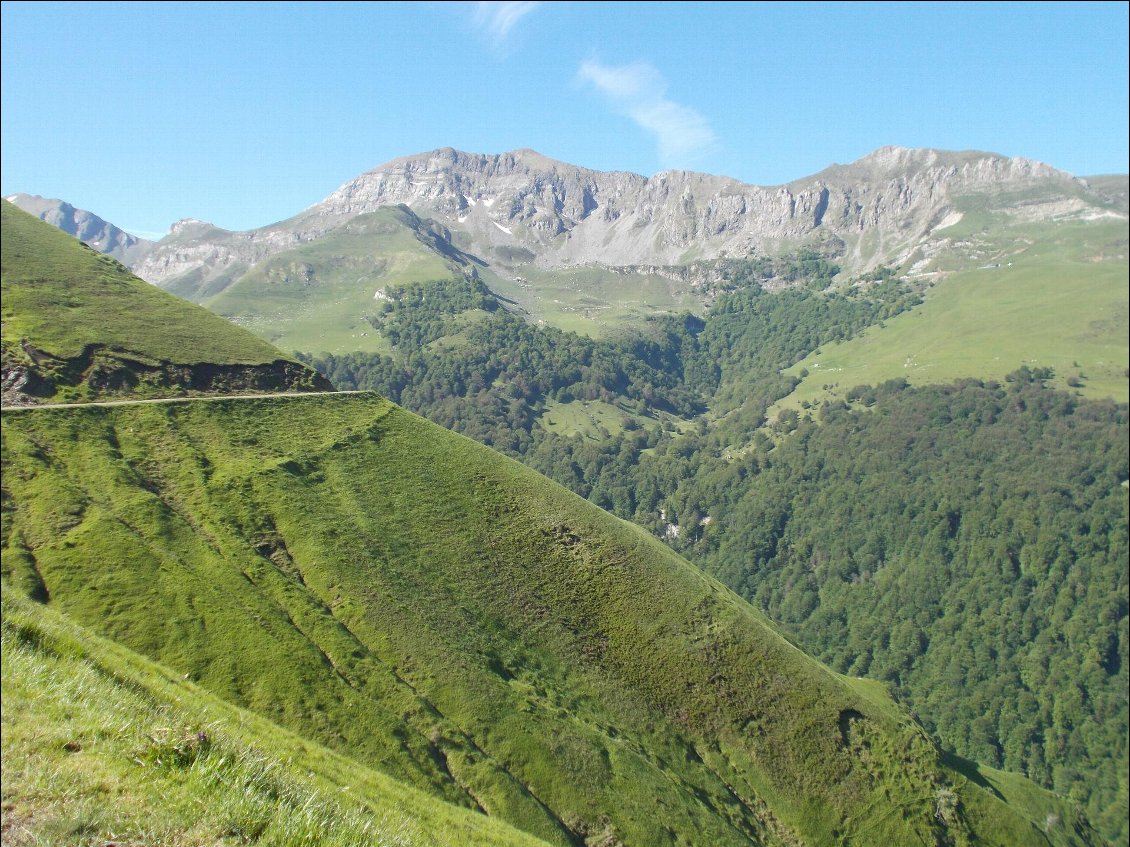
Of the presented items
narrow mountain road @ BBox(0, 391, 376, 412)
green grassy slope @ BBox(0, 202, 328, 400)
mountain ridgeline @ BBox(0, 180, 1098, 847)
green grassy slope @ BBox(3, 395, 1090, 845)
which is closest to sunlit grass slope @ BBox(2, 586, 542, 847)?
mountain ridgeline @ BBox(0, 180, 1098, 847)

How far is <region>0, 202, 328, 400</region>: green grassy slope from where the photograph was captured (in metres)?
67.5

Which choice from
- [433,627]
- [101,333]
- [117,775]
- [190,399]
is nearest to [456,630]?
[433,627]

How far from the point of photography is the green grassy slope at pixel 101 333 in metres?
67.5

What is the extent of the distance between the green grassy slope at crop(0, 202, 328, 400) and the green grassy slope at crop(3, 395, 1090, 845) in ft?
26.0

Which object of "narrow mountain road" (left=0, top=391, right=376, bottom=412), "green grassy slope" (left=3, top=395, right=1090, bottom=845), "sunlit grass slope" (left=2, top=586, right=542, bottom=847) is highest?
"sunlit grass slope" (left=2, top=586, right=542, bottom=847)

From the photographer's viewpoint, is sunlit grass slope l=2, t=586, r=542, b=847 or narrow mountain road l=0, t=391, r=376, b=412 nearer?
sunlit grass slope l=2, t=586, r=542, b=847

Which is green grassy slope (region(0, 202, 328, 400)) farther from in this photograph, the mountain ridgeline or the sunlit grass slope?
the sunlit grass slope

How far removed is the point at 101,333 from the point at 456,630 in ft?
174

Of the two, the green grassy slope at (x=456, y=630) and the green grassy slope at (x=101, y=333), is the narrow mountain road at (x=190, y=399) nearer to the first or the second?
the green grassy slope at (x=456, y=630)

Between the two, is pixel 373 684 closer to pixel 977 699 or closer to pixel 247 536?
pixel 247 536

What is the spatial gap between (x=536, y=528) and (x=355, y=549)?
20.1 m

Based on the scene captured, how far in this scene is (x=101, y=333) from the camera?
7519 centimetres

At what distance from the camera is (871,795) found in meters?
60.4

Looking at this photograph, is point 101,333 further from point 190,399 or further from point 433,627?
point 433,627
